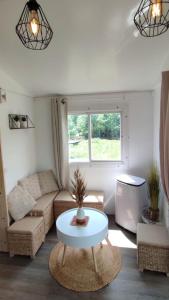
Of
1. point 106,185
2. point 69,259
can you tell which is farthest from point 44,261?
point 106,185

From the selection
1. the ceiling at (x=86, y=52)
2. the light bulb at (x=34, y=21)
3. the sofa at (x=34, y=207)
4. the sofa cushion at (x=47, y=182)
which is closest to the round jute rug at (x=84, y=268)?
the sofa at (x=34, y=207)

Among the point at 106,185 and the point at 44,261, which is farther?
the point at 106,185

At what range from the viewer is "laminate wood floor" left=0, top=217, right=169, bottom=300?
6.56 ft

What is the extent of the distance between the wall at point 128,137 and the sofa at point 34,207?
0.28 m

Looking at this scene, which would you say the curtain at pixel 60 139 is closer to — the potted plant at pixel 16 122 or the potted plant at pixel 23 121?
the potted plant at pixel 23 121

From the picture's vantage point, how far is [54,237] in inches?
122

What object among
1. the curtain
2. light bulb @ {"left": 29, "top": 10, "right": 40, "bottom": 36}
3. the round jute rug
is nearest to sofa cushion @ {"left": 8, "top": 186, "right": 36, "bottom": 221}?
the round jute rug

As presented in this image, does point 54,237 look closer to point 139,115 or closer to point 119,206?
point 119,206

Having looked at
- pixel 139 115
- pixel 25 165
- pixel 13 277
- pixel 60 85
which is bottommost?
pixel 13 277

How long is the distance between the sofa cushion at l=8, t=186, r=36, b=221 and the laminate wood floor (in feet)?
1.80

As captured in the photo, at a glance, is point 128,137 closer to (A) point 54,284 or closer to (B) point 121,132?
Answer: (B) point 121,132

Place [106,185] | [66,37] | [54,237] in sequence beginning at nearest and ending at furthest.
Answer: [66,37] → [54,237] → [106,185]

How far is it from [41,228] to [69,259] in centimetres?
57

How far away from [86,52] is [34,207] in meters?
2.24
